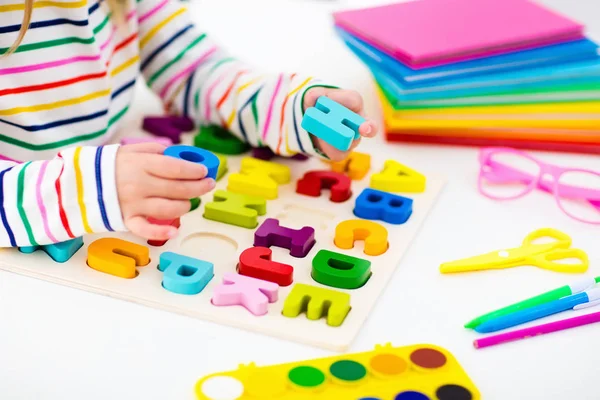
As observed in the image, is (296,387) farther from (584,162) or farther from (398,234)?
(584,162)

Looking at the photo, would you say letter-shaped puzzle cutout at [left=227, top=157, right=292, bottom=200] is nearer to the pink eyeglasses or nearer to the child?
the child

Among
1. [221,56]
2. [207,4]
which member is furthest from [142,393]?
[207,4]

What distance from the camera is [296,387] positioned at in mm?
469

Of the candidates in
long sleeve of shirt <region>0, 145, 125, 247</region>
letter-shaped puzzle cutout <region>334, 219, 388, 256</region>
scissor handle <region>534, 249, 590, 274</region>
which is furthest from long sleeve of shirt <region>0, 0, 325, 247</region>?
scissor handle <region>534, 249, 590, 274</region>

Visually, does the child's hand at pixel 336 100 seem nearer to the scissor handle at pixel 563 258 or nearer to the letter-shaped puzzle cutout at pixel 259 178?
the letter-shaped puzzle cutout at pixel 259 178

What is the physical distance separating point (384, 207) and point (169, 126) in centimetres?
28

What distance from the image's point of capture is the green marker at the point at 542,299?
0.54m

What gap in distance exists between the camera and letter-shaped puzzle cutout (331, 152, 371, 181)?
0.73 metres

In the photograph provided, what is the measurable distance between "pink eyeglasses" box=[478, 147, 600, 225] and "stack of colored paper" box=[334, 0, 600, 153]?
0.04 metres

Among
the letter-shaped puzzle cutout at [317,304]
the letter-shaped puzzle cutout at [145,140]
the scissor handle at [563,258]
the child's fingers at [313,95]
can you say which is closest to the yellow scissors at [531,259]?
the scissor handle at [563,258]

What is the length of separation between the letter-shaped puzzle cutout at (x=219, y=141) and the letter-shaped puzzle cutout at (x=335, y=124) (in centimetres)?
14

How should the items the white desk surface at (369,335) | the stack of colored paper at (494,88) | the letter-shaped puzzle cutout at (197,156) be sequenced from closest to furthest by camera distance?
the white desk surface at (369,335)
the letter-shaped puzzle cutout at (197,156)
the stack of colored paper at (494,88)

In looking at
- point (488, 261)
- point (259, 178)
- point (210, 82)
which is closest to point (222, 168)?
point (259, 178)

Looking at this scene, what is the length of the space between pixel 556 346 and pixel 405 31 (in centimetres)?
44
